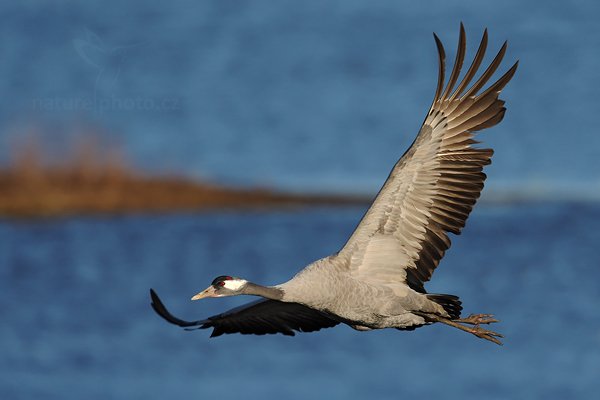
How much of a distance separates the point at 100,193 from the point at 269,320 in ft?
42.7

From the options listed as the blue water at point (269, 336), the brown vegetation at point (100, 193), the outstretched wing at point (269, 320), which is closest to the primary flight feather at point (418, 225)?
the outstretched wing at point (269, 320)

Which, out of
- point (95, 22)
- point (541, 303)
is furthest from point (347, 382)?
point (95, 22)

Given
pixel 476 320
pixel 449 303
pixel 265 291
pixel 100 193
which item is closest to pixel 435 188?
pixel 449 303

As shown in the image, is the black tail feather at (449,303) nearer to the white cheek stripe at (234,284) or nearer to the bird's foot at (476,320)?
the bird's foot at (476,320)

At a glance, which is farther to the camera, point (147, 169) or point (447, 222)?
point (147, 169)

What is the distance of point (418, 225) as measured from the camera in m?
9.15

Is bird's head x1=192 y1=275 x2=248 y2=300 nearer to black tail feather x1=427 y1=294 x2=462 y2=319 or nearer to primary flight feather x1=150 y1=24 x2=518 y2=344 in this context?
primary flight feather x1=150 y1=24 x2=518 y2=344

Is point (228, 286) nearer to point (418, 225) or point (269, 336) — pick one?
point (418, 225)

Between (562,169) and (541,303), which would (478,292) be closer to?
(541,303)

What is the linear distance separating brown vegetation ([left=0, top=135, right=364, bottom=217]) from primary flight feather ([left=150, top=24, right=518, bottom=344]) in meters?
12.6

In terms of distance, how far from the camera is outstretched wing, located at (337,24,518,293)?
8977mm

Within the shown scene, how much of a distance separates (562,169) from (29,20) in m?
12.0

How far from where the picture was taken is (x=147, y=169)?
22078 mm

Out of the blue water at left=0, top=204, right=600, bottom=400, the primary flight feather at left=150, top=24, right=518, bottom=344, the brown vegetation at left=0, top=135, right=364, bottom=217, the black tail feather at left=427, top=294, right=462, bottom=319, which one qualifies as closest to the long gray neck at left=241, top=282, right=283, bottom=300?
the primary flight feather at left=150, top=24, right=518, bottom=344
